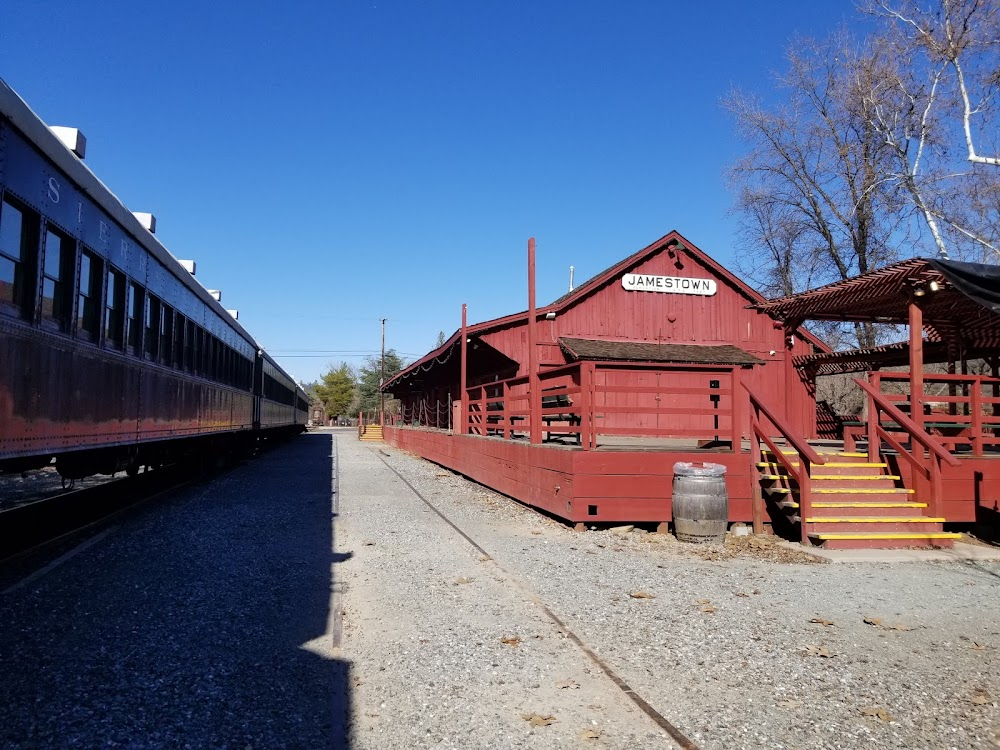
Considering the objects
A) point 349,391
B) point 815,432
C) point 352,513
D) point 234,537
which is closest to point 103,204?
point 234,537

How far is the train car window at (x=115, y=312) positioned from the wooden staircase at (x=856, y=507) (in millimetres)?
7225

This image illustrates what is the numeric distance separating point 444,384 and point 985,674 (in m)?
23.5

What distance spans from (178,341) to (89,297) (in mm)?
3609

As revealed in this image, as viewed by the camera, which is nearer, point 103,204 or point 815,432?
point 103,204

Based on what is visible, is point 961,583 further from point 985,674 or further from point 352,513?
point 352,513

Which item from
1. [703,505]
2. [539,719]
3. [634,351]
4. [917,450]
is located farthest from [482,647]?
[634,351]

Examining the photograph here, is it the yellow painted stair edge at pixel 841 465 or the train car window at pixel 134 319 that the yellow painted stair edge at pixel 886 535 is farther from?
the train car window at pixel 134 319

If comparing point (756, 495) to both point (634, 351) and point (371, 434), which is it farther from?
point (371, 434)

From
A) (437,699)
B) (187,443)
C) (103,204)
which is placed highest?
(103,204)

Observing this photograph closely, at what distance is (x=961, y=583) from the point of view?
6.18 m

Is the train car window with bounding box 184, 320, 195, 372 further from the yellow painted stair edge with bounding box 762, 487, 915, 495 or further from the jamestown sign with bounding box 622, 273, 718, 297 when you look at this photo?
the jamestown sign with bounding box 622, 273, 718, 297

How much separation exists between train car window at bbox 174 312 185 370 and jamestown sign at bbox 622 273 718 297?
13714 mm

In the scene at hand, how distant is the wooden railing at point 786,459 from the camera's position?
7.71m

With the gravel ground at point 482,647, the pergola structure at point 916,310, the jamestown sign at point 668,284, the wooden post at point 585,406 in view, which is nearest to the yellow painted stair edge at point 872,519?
the gravel ground at point 482,647
